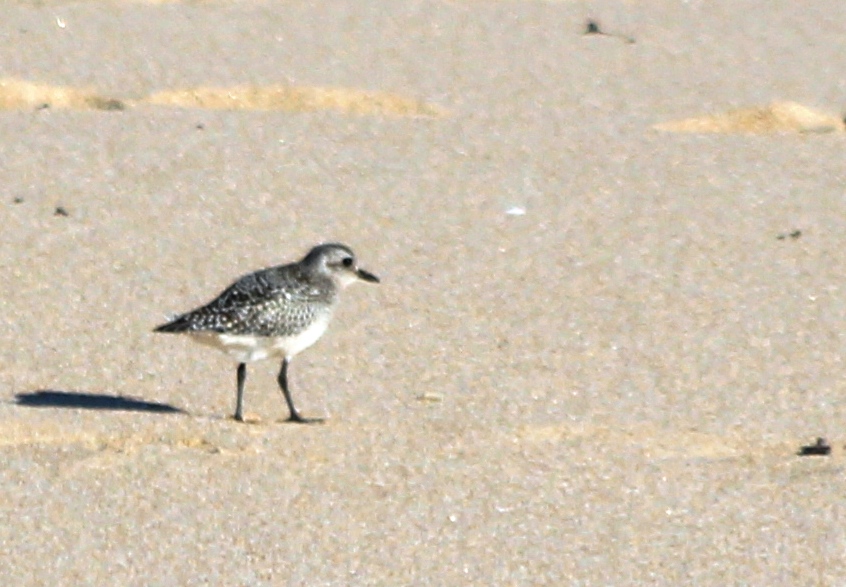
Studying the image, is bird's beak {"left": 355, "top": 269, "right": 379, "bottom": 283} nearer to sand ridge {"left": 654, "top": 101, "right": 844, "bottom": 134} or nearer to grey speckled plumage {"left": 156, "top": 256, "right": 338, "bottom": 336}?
grey speckled plumage {"left": 156, "top": 256, "right": 338, "bottom": 336}

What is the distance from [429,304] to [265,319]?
187 centimetres

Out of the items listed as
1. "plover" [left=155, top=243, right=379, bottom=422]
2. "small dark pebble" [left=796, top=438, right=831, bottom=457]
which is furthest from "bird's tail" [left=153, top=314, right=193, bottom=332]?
"small dark pebble" [left=796, top=438, right=831, bottom=457]

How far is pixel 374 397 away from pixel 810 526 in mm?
2384

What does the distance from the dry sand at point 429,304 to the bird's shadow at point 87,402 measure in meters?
0.03

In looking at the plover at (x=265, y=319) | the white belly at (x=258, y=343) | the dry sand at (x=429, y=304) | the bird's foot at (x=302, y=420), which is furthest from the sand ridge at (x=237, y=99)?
the bird's foot at (x=302, y=420)

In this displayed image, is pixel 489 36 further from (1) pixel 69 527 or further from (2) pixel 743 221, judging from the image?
(1) pixel 69 527

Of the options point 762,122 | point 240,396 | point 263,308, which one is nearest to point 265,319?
point 263,308

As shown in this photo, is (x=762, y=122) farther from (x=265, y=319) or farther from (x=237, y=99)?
(x=265, y=319)

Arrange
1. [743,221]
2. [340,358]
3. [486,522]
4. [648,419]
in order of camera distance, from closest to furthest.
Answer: [486,522], [648,419], [340,358], [743,221]

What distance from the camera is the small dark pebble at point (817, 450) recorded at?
823 centimetres

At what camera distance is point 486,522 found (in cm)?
737

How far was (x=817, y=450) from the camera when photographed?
8234mm

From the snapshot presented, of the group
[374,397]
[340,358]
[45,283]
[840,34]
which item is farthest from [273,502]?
[840,34]

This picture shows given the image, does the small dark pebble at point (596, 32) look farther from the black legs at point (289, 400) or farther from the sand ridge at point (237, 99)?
the black legs at point (289, 400)
